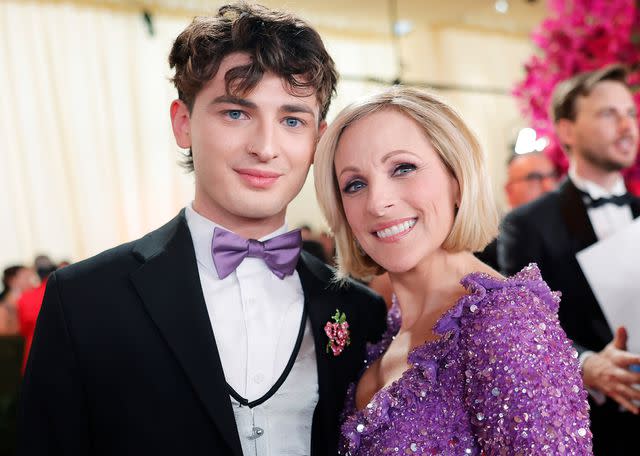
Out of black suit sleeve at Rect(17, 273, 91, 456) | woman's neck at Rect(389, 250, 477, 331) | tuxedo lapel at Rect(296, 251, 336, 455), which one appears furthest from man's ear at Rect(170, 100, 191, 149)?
woman's neck at Rect(389, 250, 477, 331)

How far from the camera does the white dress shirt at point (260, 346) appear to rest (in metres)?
1.75

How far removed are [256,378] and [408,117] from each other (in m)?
0.76

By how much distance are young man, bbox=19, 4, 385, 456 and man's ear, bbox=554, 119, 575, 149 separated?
159cm

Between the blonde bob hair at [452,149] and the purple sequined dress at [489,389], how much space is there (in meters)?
0.17

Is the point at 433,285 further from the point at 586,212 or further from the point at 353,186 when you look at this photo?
the point at 586,212

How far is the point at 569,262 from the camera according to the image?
291 cm

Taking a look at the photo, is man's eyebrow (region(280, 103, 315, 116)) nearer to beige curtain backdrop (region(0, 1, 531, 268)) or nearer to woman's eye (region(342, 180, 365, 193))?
woman's eye (region(342, 180, 365, 193))

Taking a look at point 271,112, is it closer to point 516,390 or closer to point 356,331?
point 356,331

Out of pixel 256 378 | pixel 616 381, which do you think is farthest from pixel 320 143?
pixel 616 381

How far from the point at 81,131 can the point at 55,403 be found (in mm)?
6362

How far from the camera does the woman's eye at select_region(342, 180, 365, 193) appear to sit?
1.81 m

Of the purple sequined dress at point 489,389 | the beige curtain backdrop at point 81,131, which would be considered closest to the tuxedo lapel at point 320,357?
the purple sequined dress at point 489,389

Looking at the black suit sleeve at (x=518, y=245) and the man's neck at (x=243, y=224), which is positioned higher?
the man's neck at (x=243, y=224)

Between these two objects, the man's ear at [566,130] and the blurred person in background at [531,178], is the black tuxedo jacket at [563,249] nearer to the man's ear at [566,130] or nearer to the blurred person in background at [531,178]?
the man's ear at [566,130]
